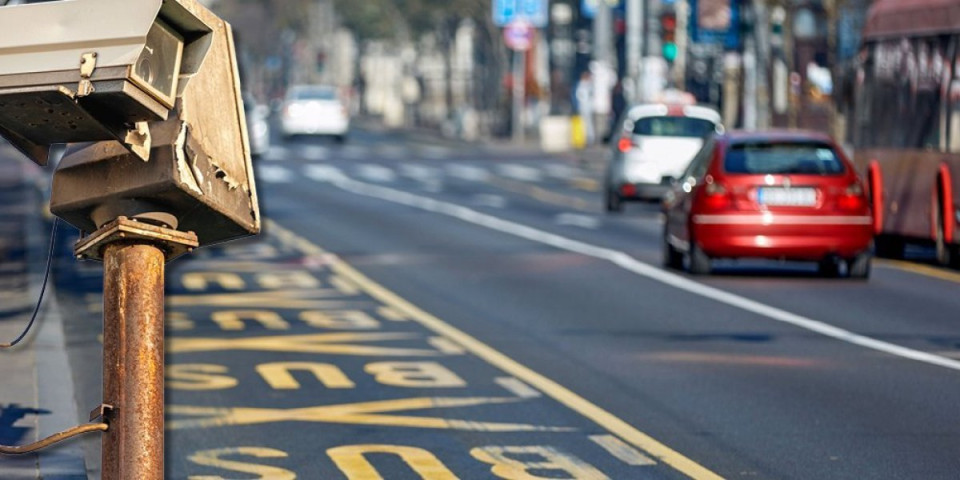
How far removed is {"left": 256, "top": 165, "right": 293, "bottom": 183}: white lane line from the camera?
45.2 metres

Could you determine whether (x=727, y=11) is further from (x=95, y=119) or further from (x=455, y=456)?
(x=95, y=119)

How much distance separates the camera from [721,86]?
186 feet

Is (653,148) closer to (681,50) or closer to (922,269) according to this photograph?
(922,269)

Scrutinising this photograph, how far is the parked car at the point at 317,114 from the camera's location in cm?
7012

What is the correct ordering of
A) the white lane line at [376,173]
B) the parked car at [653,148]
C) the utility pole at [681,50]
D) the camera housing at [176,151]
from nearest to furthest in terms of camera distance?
the camera housing at [176,151] → the parked car at [653,148] → the white lane line at [376,173] → the utility pole at [681,50]

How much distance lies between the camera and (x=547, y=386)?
1270 centimetres

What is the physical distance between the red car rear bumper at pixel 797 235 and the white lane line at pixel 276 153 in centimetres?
3716

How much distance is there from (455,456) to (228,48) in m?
3.15

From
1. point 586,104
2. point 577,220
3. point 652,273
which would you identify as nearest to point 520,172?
point 586,104

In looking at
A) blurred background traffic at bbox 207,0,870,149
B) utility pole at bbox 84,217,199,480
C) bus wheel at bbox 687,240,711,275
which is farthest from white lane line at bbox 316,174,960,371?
utility pole at bbox 84,217,199,480

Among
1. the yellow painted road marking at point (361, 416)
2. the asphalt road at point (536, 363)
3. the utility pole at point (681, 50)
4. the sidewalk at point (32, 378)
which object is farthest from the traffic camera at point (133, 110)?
the utility pole at point (681, 50)

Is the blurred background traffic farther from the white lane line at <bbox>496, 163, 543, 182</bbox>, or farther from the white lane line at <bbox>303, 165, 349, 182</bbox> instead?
the white lane line at <bbox>303, 165, 349, 182</bbox>

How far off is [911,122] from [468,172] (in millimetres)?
27392

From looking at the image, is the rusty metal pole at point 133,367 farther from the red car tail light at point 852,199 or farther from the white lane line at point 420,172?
the white lane line at point 420,172
